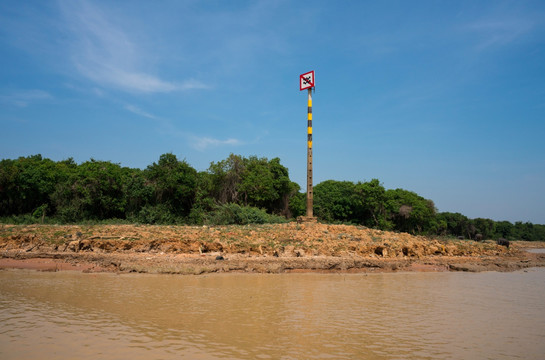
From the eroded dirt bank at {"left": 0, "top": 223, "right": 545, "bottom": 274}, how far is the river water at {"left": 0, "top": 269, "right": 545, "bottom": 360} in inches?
69.9

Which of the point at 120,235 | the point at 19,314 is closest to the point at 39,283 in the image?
the point at 19,314

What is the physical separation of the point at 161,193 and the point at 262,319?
24555 mm

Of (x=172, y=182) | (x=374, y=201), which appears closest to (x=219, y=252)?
(x=172, y=182)

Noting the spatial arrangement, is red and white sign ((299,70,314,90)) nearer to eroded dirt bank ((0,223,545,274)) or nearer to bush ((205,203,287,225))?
bush ((205,203,287,225))

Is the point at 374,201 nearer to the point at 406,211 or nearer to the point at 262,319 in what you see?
the point at 406,211

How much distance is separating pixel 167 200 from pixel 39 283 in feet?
66.9

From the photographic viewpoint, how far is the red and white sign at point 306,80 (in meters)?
27.4

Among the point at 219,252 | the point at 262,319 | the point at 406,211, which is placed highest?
the point at 406,211

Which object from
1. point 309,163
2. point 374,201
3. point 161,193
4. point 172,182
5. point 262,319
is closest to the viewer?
point 262,319

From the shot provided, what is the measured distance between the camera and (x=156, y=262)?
12344 millimetres

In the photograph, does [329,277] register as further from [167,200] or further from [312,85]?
[167,200]

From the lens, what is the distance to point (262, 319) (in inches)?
245

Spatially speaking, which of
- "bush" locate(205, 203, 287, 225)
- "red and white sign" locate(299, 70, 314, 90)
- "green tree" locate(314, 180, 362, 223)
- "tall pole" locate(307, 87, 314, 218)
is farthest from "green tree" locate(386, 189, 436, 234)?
"bush" locate(205, 203, 287, 225)

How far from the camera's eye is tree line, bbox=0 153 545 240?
27.3 meters
